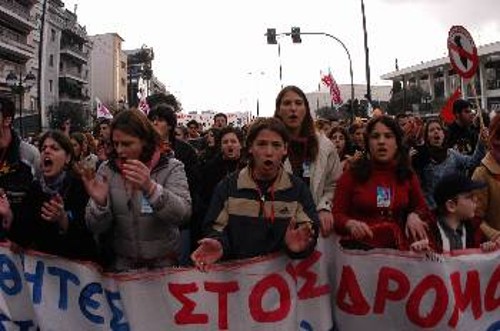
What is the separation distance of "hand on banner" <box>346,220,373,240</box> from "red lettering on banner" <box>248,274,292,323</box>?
1.70 feet

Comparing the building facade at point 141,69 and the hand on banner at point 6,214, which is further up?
the building facade at point 141,69

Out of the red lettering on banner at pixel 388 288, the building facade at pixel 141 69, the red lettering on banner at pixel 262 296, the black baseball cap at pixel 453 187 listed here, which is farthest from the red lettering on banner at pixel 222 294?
the building facade at pixel 141 69

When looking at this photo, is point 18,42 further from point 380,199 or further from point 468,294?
point 468,294

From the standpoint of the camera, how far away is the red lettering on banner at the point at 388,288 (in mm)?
4035

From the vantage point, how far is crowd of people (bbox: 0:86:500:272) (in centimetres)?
380

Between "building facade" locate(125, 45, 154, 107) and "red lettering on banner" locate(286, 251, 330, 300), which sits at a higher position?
"building facade" locate(125, 45, 154, 107)

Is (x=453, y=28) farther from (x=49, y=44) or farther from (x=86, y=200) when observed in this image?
(x=49, y=44)

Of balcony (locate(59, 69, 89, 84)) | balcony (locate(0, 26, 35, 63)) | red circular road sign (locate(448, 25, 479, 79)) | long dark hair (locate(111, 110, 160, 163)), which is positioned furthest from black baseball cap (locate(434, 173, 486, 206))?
balcony (locate(59, 69, 89, 84))

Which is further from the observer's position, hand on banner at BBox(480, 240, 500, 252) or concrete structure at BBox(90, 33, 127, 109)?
concrete structure at BBox(90, 33, 127, 109)

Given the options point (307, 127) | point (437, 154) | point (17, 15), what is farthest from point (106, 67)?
point (307, 127)

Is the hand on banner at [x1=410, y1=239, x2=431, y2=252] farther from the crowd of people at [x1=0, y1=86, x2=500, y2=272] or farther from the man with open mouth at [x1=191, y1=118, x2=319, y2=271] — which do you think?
the man with open mouth at [x1=191, y1=118, x2=319, y2=271]

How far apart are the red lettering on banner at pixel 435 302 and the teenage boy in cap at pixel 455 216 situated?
240 millimetres

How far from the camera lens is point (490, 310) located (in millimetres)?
4117

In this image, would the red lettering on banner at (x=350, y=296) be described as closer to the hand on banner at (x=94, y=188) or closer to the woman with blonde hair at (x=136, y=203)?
the woman with blonde hair at (x=136, y=203)
